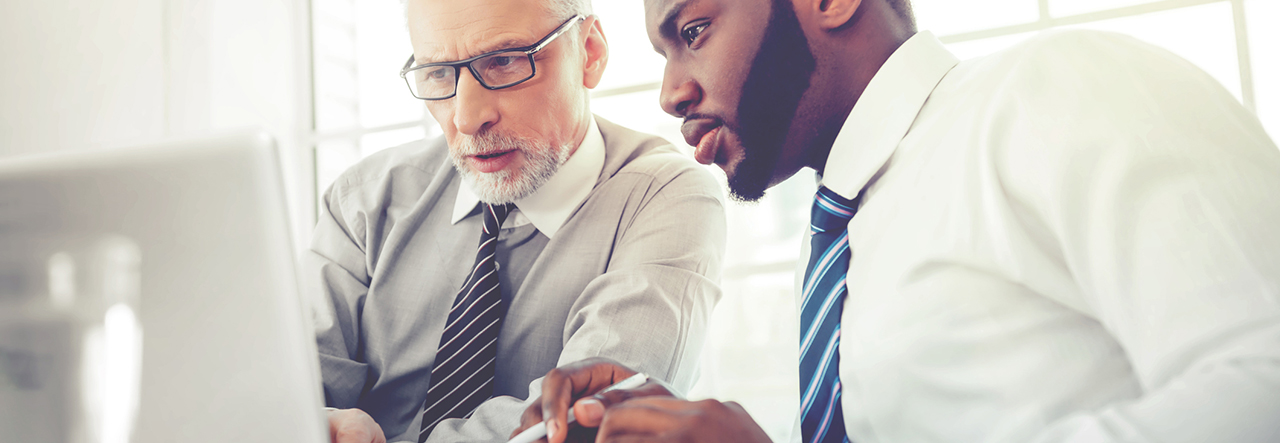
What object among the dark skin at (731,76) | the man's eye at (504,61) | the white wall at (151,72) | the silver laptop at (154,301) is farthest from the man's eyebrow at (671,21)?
the white wall at (151,72)

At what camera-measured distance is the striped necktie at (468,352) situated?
1100mm

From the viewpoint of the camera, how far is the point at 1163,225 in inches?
21.2

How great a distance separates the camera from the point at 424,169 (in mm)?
1484

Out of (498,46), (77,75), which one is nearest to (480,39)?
(498,46)

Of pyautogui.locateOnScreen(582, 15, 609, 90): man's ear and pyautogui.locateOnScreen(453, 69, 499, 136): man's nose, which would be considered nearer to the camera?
pyautogui.locateOnScreen(453, 69, 499, 136): man's nose

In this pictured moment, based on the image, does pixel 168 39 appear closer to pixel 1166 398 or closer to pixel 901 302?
pixel 901 302

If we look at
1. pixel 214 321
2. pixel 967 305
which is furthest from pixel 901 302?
pixel 214 321

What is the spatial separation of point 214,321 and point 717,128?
0.71 meters

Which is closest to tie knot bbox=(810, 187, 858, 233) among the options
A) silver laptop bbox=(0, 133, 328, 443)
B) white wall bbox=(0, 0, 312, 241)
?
silver laptop bbox=(0, 133, 328, 443)

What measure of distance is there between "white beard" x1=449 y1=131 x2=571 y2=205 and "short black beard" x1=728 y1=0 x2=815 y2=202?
→ 17.5 inches

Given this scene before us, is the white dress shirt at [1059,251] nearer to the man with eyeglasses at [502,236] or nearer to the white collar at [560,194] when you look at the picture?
the man with eyeglasses at [502,236]

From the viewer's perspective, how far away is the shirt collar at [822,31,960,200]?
831mm

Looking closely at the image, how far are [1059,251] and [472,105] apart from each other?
3.13ft

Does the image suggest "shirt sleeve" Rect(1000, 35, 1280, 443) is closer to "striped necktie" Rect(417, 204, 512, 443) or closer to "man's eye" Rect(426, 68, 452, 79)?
"striped necktie" Rect(417, 204, 512, 443)
